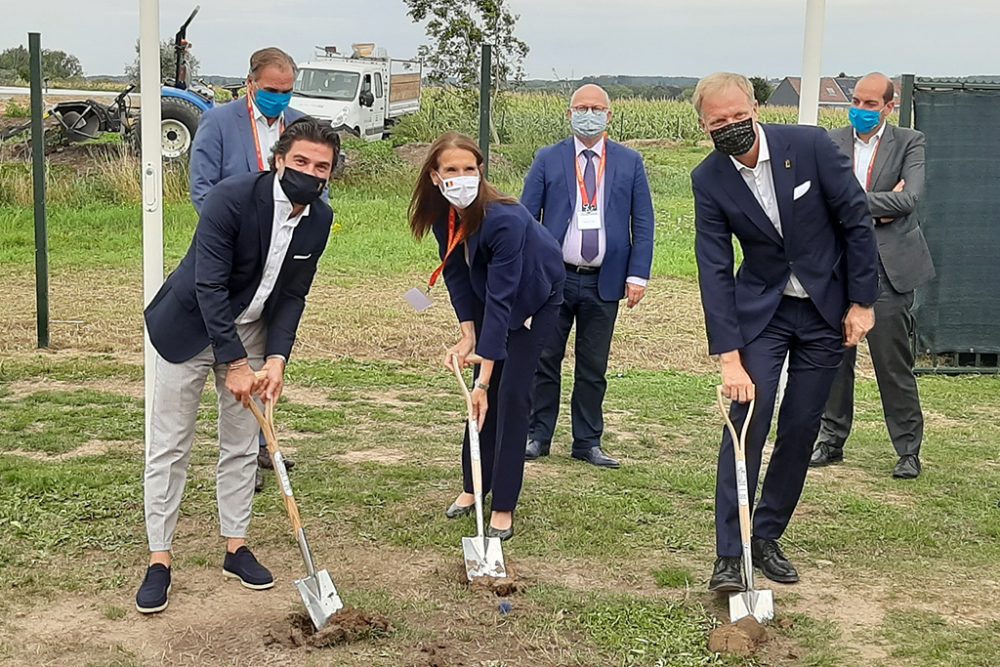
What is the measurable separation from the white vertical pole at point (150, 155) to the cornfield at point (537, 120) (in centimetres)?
679

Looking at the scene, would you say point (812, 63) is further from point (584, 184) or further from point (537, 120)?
point (537, 120)

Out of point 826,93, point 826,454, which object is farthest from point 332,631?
point 826,93

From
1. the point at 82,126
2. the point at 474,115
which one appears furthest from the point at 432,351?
the point at 82,126

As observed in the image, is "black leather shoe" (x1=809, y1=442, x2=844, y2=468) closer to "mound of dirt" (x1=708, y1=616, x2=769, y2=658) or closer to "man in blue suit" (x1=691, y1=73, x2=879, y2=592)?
"man in blue suit" (x1=691, y1=73, x2=879, y2=592)

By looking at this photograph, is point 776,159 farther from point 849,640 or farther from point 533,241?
point 849,640

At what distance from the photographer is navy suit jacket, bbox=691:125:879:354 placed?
4.52m

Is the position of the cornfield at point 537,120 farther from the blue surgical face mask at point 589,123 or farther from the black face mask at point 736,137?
the black face mask at point 736,137

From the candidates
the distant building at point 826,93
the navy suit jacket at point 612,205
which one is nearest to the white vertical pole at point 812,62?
the navy suit jacket at point 612,205

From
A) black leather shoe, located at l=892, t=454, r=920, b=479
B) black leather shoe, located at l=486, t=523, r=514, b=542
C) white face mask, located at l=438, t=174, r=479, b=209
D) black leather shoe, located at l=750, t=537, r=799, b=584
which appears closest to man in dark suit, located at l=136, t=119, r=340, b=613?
white face mask, located at l=438, t=174, r=479, b=209

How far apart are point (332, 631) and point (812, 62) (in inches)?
138

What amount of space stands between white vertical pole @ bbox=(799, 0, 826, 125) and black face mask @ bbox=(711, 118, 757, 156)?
158 centimetres

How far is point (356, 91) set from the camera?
24469 millimetres

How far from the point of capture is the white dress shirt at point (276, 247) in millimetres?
4469

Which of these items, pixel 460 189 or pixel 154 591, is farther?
pixel 460 189
